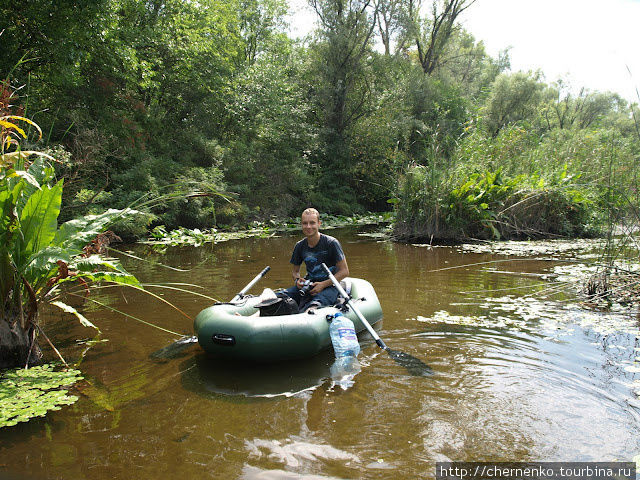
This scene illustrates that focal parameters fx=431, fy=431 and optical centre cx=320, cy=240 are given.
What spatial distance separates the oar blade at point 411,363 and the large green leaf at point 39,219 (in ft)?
9.37

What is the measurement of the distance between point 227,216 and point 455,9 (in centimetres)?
Result: 2002

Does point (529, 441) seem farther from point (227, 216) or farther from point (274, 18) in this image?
point (274, 18)

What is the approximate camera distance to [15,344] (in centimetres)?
319

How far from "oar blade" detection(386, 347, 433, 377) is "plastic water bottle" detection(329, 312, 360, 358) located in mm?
323

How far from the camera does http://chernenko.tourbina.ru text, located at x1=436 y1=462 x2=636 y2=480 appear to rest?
2236mm

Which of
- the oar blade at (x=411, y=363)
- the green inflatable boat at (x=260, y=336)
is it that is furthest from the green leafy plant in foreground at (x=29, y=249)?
the oar blade at (x=411, y=363)

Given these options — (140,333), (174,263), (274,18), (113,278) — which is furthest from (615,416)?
(274,18)

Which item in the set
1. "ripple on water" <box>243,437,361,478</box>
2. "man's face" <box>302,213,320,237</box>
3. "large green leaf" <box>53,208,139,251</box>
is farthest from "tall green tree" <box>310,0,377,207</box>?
"ripple on water" <box>243,437,361,478</box>

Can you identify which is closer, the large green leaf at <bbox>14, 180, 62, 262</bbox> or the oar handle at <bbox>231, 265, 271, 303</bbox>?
the large green leaf at <bbox>14, 180, 62, 262</bbox>

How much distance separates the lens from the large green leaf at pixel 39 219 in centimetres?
310

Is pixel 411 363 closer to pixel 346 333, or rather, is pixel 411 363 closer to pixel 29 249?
pixel 346 333

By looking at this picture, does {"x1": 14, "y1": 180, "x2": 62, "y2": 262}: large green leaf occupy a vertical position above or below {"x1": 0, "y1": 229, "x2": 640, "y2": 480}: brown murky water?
above

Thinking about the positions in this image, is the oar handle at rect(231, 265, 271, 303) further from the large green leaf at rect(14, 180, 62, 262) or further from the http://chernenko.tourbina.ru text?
the http://chernenko.tourbina.ru text

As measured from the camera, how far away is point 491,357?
12.4ft
